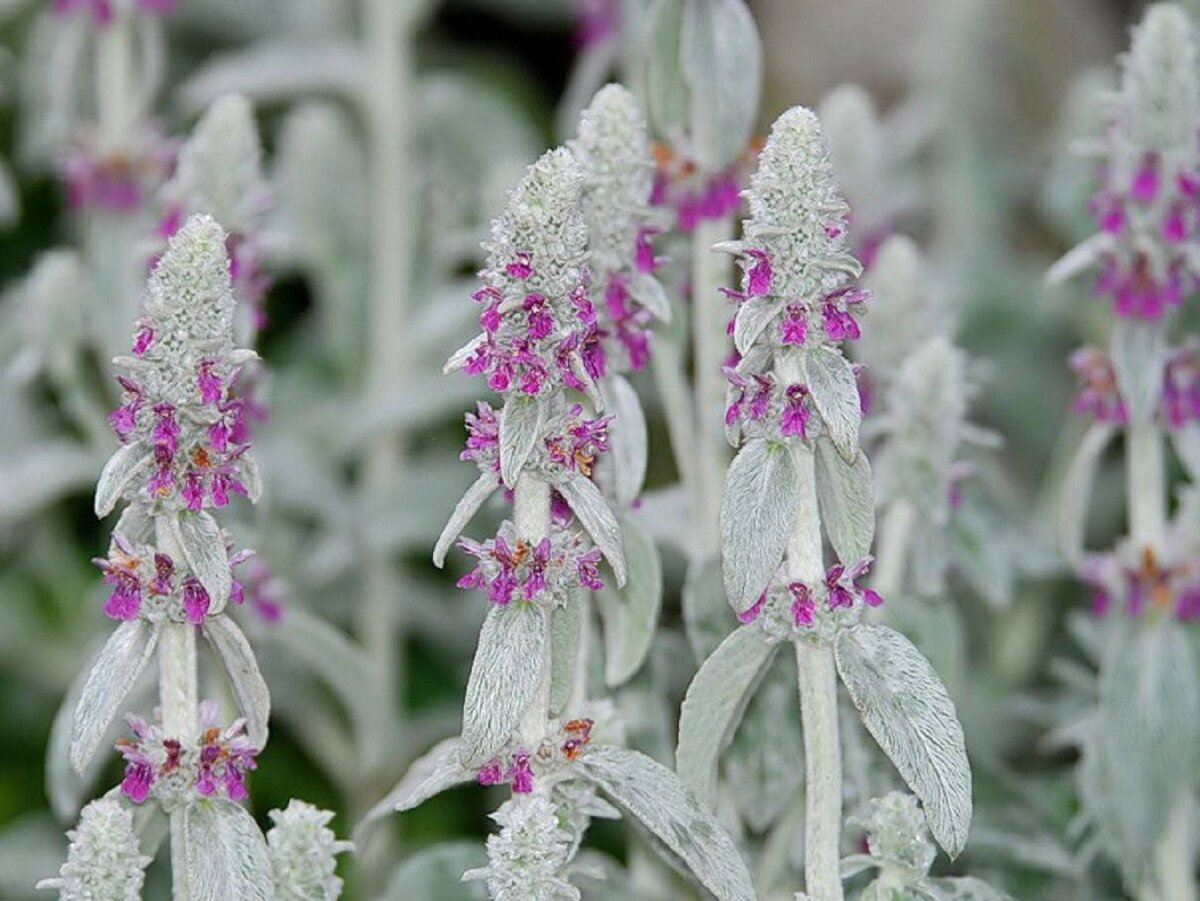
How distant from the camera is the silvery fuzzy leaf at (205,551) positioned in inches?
52.8

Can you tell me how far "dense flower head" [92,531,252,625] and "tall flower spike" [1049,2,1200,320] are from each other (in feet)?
3.11

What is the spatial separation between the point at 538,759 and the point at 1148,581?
81 centimetres

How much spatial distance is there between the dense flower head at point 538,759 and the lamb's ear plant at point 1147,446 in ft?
2.27

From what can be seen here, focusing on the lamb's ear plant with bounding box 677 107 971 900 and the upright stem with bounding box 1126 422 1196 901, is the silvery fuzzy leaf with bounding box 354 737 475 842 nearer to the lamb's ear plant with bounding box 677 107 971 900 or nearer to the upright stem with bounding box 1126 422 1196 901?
the lamb's ear plant with bounding box 677 107 971 900

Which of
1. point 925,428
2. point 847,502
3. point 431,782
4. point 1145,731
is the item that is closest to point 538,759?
point 431,782

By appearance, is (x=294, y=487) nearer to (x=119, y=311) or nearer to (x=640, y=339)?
(x=119, y=311)

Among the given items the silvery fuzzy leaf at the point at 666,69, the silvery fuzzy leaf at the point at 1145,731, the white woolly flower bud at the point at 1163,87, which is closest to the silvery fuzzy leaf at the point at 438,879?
the silvery fuzzy leaf at the point at 1145,731

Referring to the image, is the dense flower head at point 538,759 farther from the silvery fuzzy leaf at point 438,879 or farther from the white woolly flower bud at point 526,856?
the silvery fuzzy leaf at point 438,879

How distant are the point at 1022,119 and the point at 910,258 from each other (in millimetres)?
1558

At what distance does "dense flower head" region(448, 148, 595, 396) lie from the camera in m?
1.33

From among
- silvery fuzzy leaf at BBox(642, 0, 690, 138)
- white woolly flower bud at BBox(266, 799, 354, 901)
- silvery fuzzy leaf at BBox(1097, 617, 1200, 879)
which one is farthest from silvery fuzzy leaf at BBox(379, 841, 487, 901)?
silvery fuzzy leaf at BBox(642, 0, 690, 138)

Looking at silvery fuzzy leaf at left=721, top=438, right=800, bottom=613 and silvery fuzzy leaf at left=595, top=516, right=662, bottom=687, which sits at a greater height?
silvery fuzzy leaf at left=595, top=516, right=662, bottom=687

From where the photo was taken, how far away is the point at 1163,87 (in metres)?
1.81

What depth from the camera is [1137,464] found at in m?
1.90
